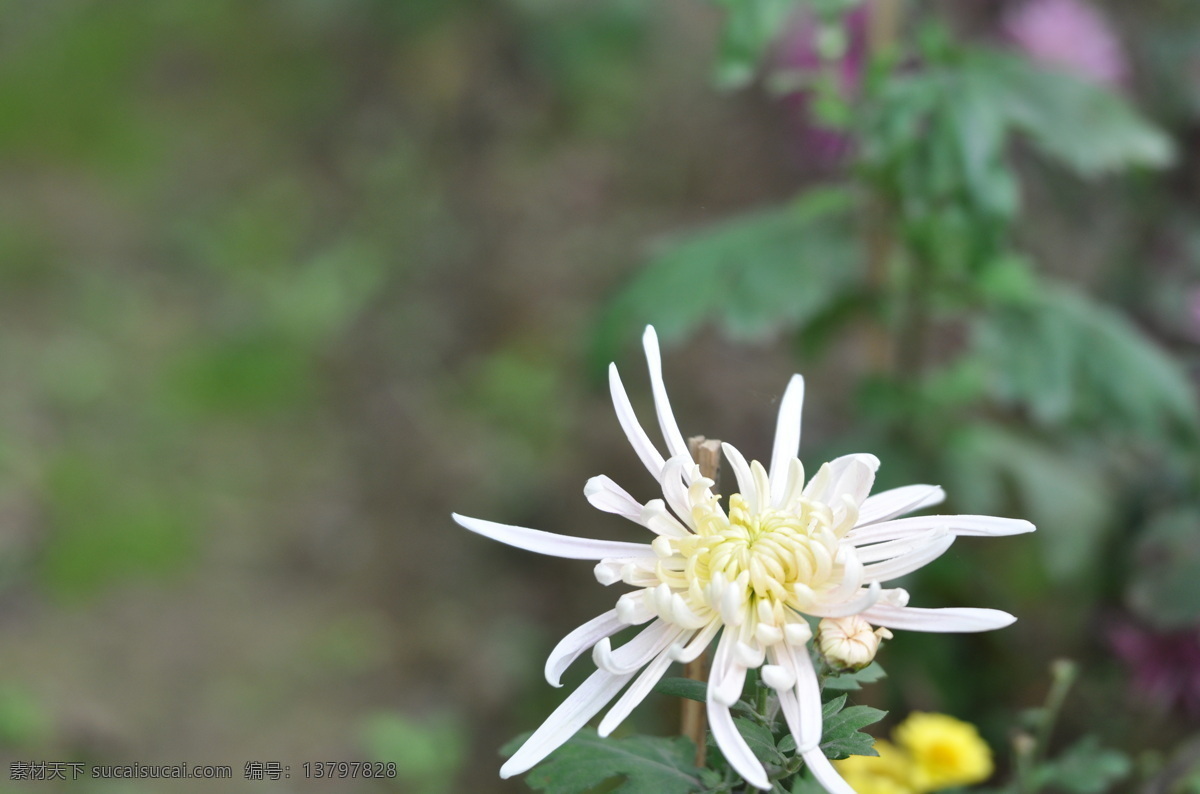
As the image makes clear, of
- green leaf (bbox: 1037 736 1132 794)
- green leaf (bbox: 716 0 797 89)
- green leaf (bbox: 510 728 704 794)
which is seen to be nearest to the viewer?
green leaf (bbox: 510 728 704 794)

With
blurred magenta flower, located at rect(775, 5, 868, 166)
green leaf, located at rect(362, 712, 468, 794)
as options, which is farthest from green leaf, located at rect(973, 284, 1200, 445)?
green leaf, located at rect(362, 712, 468, 794)

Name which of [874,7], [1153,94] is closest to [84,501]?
[874,7]

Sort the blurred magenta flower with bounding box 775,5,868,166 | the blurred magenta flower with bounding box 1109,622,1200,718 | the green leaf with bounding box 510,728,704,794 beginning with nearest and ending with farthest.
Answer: the green leaf with bounding box 510,728,704,794 < the blurred magenta flower with bounding box 1109,622,1200,718 < the blurred magenta flower with bounding box 775,5,868,166

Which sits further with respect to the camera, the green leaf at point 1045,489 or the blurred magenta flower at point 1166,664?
the green leaf at point 1045,489

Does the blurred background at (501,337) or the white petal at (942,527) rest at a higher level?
the blurred background at (501,337)

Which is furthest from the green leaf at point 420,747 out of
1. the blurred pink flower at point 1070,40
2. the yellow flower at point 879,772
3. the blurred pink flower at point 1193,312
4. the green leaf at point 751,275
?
the blurred pink flower at point 1070,40

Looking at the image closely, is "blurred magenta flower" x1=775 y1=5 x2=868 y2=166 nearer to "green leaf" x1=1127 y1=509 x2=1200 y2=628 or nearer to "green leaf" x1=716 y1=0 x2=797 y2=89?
"green leaf" x1=716 y1=0 x2=797 y2=89

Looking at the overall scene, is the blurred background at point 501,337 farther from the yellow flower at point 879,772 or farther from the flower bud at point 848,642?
the flower bud at point 848,642

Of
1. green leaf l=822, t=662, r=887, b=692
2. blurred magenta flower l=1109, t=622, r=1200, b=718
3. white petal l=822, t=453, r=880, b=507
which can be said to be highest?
blurred magenta flower l=1109, t=622, r=1200, b=718
